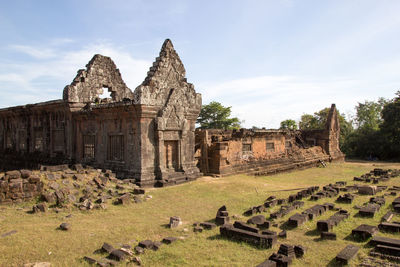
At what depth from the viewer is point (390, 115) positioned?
28922 millimetres

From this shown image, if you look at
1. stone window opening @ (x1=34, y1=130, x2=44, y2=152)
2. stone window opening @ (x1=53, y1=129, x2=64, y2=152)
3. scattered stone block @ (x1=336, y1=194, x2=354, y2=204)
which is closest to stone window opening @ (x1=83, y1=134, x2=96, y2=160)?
stone window opening @ (x1=53, y1=129, x2=64, y2=152)

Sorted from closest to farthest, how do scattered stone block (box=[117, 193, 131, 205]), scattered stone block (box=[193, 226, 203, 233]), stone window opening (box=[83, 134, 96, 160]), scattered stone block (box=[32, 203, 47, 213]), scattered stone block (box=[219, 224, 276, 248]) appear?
1. scattered stone block (box=[219, 224, 276, 248])
2. scattered stone block (box=[193, 226, 203, 233])
3. scattered stone block (box=[32, 203, 47, 213])
4. scattered stone block (box=[117, 193, 131, 205])
5. stone window opening (box=[83, 134, 96, 160])

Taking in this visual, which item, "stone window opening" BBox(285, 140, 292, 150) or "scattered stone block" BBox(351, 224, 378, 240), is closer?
"scattered stone block" BBox(351, 224, 378, 240)

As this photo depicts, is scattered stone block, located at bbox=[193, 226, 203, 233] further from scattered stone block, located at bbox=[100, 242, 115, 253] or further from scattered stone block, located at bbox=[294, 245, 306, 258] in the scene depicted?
scattered stone block, located at bbox=[294, 245, 306, 258]

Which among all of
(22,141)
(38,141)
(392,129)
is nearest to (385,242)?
(38,141)

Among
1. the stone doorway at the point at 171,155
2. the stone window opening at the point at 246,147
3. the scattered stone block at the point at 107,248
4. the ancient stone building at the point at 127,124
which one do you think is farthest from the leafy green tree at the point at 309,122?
the scattered stone block at the point at 107,248

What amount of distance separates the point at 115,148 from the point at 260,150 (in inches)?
385

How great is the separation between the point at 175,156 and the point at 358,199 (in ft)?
24.6

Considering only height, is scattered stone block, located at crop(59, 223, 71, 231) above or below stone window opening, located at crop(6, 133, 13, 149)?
below

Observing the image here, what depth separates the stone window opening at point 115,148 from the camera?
1285 cm

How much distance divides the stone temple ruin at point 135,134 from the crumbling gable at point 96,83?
5cm

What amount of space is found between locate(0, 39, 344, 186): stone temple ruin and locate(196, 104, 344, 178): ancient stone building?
0.06m

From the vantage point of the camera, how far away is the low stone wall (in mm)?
8227

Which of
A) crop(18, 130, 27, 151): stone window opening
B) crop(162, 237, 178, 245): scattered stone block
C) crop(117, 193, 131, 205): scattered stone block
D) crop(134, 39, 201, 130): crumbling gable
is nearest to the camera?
crop(162, 237, 178, 245): scattered stone block
